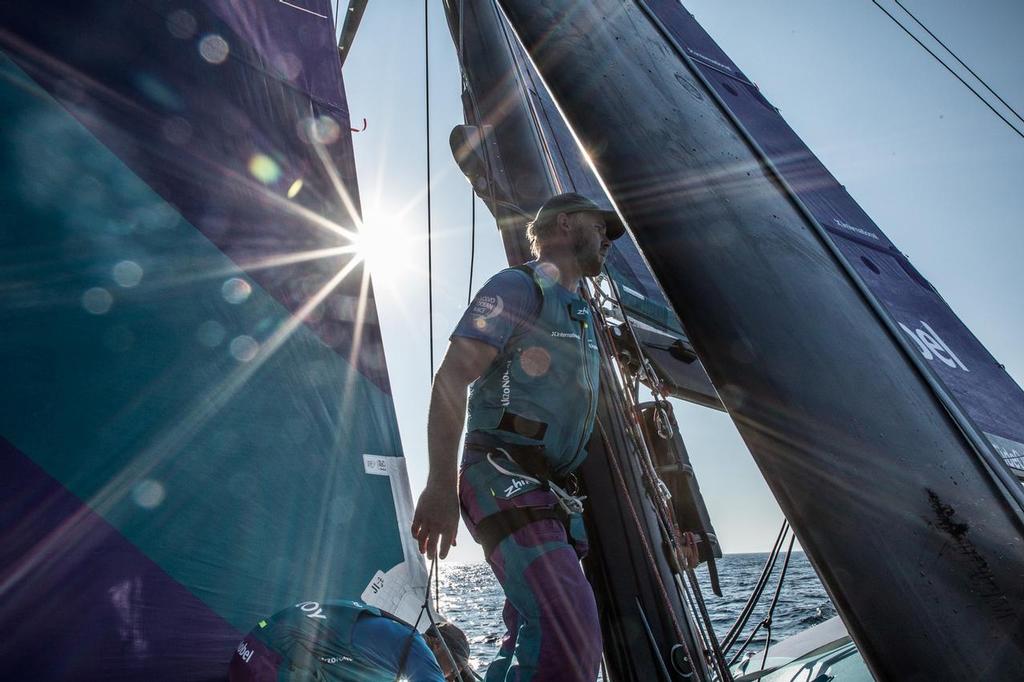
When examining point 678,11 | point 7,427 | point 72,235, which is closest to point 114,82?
point 72,235

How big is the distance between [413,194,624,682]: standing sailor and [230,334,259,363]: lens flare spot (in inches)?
39.6

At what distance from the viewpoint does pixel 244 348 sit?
193 cm

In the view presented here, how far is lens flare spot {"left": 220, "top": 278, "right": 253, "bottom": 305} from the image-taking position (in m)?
1.98

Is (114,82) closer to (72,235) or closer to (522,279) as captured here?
(72,235)

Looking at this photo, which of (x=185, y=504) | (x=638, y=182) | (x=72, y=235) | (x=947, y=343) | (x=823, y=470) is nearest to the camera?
(x=823, y=470)

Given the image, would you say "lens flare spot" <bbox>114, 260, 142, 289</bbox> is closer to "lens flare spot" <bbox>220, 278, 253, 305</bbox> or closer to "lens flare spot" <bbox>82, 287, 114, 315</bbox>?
"lens flare spot" <bbox>82, 287, 114, 315</bbox>

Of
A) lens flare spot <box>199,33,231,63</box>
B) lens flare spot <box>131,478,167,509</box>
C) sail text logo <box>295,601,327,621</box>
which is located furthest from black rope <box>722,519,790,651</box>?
lens flare spot <box>199,33,231,63</box>

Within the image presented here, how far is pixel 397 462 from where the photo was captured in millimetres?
2092

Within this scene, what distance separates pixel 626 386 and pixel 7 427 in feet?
6.09

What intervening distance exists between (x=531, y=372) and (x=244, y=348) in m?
1.18

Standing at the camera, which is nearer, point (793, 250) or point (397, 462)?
point (793, 250)

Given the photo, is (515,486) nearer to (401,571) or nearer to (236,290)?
(401,571)

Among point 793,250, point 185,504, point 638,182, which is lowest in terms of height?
point 793,250

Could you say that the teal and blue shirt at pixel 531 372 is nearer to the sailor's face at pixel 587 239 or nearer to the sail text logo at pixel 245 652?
the sailor's face at pixel 587 239
